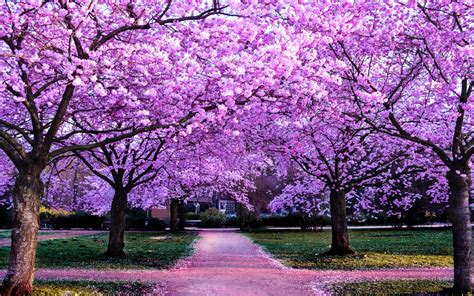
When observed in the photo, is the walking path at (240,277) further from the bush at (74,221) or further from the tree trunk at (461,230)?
the bush at (74,221)

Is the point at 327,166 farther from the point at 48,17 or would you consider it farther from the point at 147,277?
the point at 48,17

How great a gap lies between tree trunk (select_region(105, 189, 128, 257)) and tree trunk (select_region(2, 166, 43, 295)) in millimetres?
7914

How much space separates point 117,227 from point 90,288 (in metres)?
7.06

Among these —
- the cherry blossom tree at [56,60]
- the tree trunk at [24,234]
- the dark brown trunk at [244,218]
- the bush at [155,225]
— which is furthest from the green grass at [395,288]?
the bush at [155,225]

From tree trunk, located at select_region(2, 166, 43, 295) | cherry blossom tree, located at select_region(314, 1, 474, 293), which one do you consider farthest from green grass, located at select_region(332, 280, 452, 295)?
tree trunk, located at select_region(2, 166, 43, 295)

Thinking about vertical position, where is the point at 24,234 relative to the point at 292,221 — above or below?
above

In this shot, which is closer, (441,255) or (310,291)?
Answer: (310,291)

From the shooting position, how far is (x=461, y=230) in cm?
866

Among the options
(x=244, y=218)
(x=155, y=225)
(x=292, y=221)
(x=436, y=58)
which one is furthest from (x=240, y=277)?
(x=292, y=221)

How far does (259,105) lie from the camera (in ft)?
30.8

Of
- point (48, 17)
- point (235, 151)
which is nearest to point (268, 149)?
point (235, 151)

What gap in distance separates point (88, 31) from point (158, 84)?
5.75 ft

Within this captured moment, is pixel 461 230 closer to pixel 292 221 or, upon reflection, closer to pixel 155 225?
pixel 292 221

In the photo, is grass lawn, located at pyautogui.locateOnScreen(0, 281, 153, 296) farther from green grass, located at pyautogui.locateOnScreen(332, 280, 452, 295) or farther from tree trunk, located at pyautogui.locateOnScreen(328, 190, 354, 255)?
tree trunk, located at pyautogui.locateOnScreen(328, 190, 354, 255)
